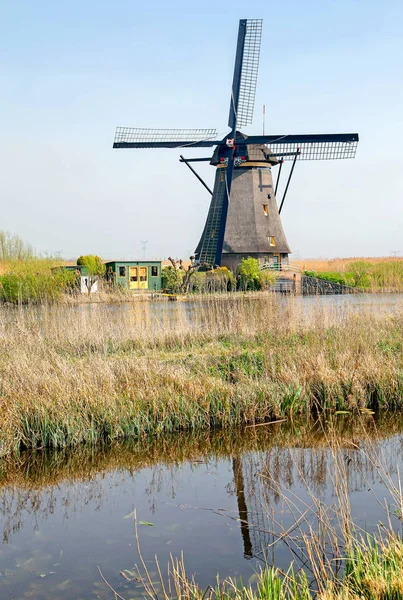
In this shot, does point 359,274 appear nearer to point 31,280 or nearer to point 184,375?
point 31,280

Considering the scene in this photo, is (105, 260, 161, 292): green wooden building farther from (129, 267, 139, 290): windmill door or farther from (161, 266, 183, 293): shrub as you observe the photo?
(161, 266, 183, 293): shrub

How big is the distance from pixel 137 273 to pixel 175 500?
2662 cm

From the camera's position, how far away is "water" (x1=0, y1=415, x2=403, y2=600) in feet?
15.7

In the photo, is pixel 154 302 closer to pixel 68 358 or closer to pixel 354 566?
pixel 68 358

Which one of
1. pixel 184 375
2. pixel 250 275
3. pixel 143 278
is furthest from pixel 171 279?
A: pixel 184 375

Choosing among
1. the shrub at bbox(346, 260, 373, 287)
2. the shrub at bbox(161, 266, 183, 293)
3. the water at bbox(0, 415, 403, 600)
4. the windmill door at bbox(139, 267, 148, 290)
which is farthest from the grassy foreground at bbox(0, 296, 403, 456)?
the shrub at bbox(346, 260, 373, 287)

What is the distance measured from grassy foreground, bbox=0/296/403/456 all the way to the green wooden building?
19584mm

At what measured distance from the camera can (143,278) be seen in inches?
1282

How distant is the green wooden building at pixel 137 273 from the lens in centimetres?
3206

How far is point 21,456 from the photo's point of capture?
731 centimetres

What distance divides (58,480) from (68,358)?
3612 mm

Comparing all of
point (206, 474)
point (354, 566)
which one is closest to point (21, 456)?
point (206, 474)

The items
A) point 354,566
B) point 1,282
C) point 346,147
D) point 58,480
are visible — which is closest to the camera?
point 354,566

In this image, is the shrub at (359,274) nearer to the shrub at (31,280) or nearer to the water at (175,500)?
the shrub at (31,280)
